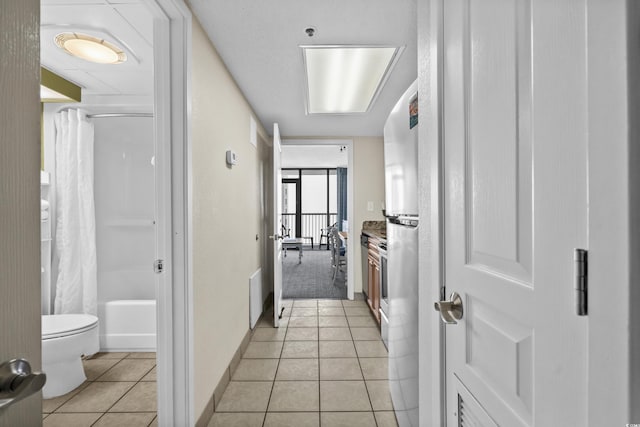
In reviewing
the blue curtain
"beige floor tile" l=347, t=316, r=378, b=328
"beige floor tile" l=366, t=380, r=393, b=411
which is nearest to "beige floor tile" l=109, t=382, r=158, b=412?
"beige floor tile" l=366, t=380, r=393, b=411

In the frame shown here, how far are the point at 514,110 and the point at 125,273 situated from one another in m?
3.19

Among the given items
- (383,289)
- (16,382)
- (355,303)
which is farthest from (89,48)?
(355,303)

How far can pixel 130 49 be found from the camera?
1.94 metres

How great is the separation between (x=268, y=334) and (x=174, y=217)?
190cm

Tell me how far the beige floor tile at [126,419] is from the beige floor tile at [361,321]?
191cm

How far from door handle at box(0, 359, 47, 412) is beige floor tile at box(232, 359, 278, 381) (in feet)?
6.18

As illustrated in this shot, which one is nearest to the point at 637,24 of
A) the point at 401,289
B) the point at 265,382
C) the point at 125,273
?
the point at 401,289

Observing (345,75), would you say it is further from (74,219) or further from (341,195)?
(341,195)

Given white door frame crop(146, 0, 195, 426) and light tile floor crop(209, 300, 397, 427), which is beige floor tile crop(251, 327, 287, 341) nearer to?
light tile floor crop(209, 300, 397, 427)

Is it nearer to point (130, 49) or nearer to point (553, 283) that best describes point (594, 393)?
point (553, 283)

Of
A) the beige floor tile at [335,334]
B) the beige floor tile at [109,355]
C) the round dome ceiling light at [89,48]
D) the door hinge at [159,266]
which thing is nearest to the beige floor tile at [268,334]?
the beige floor tile at [335,334]

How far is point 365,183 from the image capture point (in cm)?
422

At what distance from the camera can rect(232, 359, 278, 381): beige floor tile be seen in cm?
219

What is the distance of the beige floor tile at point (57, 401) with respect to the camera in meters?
1.86
